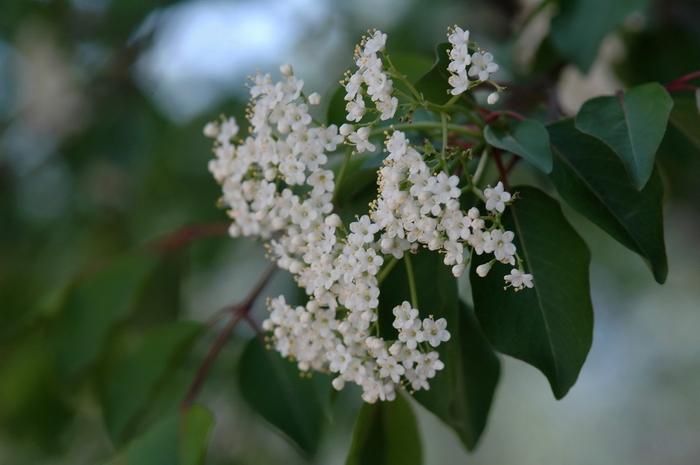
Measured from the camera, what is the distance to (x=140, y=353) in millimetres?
1590

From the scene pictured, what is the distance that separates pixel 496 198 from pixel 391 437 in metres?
0.47

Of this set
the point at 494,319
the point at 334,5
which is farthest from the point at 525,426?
the point at 494,319

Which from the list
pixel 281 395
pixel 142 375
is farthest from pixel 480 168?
pixel 142 375

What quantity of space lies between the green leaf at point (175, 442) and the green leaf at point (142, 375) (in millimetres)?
287

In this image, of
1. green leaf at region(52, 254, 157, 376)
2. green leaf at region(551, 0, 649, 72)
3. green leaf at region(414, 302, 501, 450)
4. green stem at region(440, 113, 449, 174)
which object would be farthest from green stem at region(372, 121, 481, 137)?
green leaf at region(52, 254, 157, 376)

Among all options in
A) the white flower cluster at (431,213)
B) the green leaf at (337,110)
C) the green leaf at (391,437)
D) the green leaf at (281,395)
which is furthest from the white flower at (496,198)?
the green leaf at (281,395)

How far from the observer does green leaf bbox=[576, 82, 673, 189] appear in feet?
3.16

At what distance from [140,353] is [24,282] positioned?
1.44m

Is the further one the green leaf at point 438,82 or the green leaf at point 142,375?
the green leaf at point 142,375

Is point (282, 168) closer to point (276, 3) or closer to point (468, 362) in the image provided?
point (468, 362)

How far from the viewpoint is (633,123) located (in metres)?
1.01

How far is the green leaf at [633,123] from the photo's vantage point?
3.16 feet

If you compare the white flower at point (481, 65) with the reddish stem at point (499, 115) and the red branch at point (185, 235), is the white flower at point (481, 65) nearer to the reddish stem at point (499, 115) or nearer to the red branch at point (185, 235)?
the reddish stem at point (499, 115)

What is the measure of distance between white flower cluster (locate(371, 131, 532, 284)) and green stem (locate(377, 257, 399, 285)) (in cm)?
5
